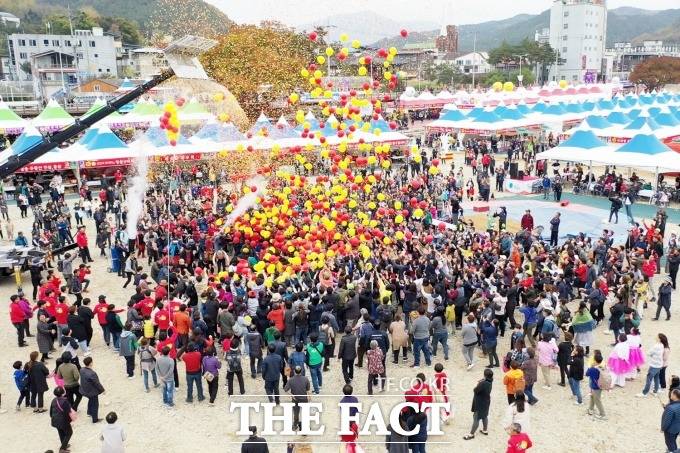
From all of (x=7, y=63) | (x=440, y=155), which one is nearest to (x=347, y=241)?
(x=440, y=155)

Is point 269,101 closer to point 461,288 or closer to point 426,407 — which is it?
point 461,288

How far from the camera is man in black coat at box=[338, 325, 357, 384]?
8242 millimetres

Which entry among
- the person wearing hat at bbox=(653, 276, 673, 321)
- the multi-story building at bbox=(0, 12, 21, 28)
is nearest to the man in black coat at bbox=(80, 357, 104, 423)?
the person wearing hat at bbox=(653, 276, 673, 321)

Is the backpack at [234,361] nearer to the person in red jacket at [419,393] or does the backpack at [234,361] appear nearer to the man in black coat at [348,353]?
the man in black coat at [348,353]

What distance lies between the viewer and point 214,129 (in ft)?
75.5

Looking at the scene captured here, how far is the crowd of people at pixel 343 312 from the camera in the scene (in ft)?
25.2

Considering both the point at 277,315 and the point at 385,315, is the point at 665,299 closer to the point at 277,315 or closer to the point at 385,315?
the point at 385,315

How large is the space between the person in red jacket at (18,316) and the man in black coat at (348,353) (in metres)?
5.66

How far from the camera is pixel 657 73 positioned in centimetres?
7575

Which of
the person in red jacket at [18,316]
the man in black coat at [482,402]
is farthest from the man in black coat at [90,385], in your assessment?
the man in black coat at [482,402]

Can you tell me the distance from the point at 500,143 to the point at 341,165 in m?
23.5

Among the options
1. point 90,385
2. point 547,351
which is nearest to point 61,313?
point 90,385

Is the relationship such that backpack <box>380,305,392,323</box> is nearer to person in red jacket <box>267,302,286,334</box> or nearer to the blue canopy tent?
person in red jacket <box>267,302,286,334</box>

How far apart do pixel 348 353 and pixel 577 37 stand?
102m
